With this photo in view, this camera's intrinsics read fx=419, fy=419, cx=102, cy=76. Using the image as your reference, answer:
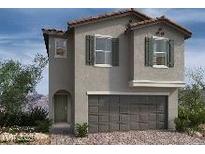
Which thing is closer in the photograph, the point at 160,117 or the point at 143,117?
the point at 143,117

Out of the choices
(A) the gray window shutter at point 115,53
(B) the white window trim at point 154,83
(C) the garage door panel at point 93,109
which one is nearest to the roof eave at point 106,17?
(A) the gray window shutter at point 115,53

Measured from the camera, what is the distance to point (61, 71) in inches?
925

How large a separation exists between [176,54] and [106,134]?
596 centimetres

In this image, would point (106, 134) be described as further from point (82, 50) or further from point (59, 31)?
point (59, 31)

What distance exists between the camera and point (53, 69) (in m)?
23.3

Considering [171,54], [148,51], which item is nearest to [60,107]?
[148,51]

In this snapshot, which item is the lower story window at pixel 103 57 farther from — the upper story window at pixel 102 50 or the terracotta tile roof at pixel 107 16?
the terracotta tile roof at pixel 107 16

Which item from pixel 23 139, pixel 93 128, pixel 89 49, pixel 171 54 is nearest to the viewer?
pixel 23 139

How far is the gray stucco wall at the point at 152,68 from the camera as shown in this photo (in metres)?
22.3

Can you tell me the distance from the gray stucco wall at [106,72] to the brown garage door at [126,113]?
0.49 metres

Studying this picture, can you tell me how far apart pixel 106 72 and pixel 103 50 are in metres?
1.19

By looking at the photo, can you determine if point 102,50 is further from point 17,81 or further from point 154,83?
point 17,81
